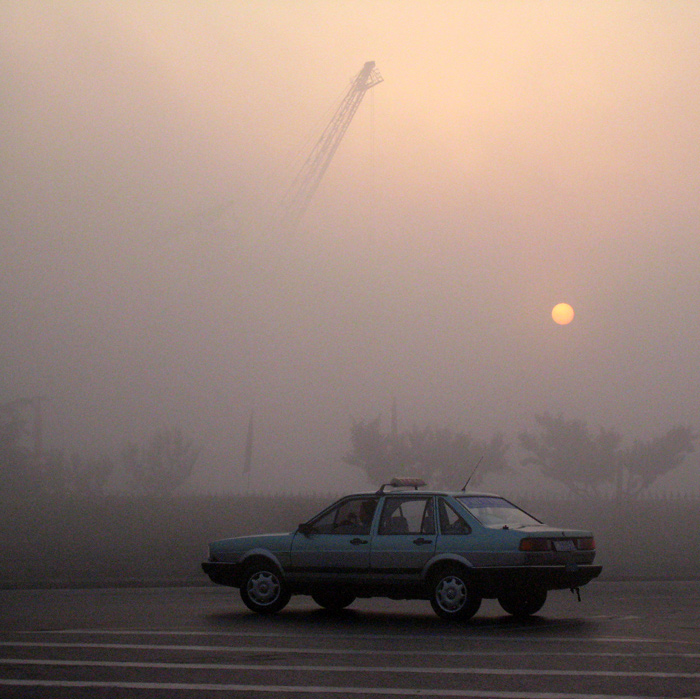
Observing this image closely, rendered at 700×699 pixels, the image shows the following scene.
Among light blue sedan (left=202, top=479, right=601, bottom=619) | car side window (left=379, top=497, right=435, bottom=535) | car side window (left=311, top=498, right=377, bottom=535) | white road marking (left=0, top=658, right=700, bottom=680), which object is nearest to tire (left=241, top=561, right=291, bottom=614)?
light blue sedan (left=202, top=479, right=601, bottom=619)

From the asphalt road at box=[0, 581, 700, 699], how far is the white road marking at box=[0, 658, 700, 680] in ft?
0.06

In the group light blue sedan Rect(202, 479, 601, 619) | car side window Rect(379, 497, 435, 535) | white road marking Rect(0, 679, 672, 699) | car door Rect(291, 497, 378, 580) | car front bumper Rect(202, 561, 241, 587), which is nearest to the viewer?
white road marking Rect(0, 679, 672, 699)

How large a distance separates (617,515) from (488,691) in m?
90.2

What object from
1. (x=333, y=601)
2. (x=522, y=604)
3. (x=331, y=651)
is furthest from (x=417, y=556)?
(x=331, y=651)

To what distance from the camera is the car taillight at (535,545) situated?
43.9 feet

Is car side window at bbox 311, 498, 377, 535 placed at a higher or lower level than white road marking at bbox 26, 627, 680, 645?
higher

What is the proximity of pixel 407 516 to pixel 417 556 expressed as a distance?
70 cm

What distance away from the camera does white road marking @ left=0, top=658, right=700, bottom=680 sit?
8.96m

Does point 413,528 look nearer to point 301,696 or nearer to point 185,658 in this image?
point 185,658

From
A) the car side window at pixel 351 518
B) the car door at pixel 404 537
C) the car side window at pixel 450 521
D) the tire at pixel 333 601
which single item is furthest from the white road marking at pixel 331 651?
the tire at pixel 333 601

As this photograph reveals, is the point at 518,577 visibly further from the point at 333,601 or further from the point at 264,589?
the point at 264,589

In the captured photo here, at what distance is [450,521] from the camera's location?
14055mm

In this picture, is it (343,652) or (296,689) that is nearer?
(296,689)

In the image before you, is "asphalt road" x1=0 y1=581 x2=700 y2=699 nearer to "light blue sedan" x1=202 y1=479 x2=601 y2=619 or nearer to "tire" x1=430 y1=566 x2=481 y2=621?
"tire" x1=430 y1=566 x2=481 y2=621
